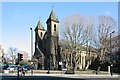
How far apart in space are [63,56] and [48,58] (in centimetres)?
Answer: 577

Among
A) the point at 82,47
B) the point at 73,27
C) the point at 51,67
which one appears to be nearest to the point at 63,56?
the point at 51,67

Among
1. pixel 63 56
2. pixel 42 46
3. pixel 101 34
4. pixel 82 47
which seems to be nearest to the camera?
pixel 101 34

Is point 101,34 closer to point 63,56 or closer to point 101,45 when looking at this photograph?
point 101,45

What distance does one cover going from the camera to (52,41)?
7812 cm

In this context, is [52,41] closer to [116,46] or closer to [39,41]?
[39,41]

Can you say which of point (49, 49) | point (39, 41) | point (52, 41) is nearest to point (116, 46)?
point (52, 41)

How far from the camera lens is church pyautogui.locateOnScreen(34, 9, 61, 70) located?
76.3 m

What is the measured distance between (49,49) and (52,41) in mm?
2467

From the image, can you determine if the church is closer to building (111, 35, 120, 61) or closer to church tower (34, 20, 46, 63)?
church tower (34, 20, 46, 63)

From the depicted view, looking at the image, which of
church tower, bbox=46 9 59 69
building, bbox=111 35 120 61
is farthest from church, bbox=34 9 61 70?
building, bbox=111 35 120 61

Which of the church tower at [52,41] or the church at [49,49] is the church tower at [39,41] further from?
the church tower at [52,41]

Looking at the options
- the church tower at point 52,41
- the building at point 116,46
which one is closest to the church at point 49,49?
the church tower at point 52,41

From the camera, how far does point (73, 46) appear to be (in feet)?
209

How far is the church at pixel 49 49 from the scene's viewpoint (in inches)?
3004
